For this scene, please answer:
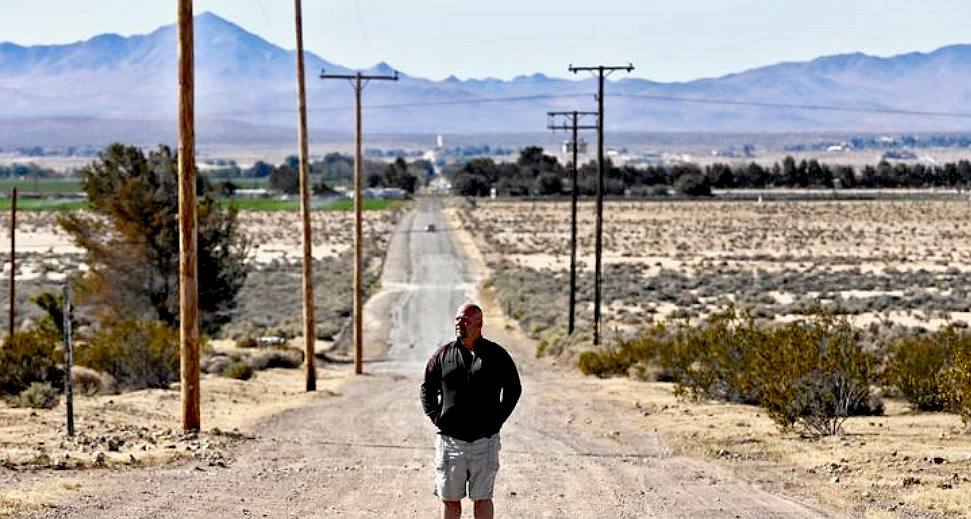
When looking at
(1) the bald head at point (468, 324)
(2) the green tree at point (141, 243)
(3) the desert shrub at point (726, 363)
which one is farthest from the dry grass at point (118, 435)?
(2) the green tree at point (141, 243)

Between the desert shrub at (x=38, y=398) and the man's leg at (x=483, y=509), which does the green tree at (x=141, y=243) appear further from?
the man's leg at (x=483, y=509)

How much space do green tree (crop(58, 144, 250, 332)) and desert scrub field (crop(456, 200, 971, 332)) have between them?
1193 centimetres

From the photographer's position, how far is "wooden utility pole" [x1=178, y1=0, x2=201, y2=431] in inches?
736

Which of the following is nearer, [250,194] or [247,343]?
[247,343]

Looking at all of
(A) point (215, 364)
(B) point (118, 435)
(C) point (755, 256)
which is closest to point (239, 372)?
(A) point (215, 364)

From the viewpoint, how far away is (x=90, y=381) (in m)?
25.6

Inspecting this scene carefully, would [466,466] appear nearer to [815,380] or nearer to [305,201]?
[815,380]

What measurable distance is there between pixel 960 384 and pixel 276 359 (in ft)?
69.4

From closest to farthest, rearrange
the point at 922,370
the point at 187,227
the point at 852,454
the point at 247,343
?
the point at 852,454
the point at 187,227
the point at 922,370
the point at 247,343

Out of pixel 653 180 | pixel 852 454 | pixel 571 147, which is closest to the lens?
pixel 852 454

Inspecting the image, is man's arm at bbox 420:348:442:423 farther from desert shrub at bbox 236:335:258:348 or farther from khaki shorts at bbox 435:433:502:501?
desert shrub at bbox 236:335:258:348

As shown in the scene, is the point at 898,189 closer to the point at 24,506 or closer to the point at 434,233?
the point at 434,233

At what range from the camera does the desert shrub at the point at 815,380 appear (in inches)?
735

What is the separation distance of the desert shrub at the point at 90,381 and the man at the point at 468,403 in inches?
593
